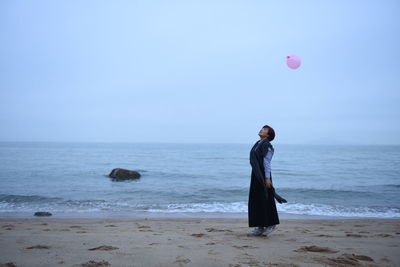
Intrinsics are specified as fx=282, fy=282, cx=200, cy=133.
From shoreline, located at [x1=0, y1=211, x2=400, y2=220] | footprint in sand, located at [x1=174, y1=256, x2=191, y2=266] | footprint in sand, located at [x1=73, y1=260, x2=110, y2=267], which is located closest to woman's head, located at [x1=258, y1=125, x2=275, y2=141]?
footprint in sand, located at [x1=174, y1=256, x2=191, y2=266]

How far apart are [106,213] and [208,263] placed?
7.91 metres

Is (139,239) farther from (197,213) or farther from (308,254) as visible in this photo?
(197,213)

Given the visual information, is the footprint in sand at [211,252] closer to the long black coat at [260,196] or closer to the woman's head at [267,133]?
the long black coat at [260,196]

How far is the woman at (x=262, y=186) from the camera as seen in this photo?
527 centimetres

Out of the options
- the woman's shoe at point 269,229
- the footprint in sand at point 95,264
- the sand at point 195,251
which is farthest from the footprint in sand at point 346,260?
the footprint in sand at point 95,264

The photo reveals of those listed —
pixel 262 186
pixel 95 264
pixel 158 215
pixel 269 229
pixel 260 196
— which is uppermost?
pixel 262 186

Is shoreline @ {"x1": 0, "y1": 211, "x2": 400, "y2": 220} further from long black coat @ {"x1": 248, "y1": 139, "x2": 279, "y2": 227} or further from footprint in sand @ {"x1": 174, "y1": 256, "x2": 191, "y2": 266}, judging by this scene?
footprint in sand @ {"x1": 174, "y1": 256, "x2": 191, "y2": 266}

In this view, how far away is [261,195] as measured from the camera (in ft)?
17.5

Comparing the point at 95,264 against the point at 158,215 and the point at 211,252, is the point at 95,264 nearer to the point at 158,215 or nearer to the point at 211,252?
the point at 211,252

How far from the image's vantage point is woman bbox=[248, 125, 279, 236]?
527 centimetres

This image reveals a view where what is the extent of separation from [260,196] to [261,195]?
3 cm

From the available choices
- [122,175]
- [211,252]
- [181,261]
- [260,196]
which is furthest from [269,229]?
[122,175]

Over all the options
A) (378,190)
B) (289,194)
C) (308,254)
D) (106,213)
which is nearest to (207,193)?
(289,194)

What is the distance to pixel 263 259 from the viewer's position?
151 inches
